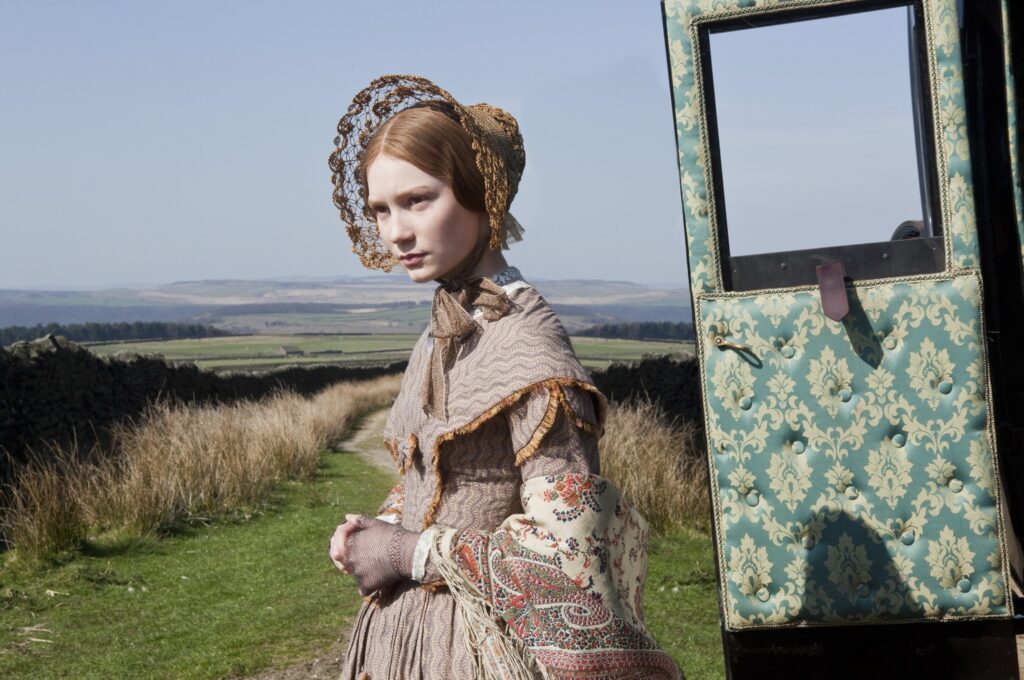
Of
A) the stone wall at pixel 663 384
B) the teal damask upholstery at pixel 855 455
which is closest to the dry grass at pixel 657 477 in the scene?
the stone wall at pixel 663 384

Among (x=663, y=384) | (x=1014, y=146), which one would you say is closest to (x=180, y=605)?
(x=1014, y=146)

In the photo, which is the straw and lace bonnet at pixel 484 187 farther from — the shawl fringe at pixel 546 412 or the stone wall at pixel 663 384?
the stone wall at pixel 663 384

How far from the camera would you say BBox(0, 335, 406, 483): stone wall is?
1141 cm

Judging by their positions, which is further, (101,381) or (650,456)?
(101,381)

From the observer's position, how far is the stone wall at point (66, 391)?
11.4 meters

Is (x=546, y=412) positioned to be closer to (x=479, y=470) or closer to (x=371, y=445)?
(x=479, y=470)

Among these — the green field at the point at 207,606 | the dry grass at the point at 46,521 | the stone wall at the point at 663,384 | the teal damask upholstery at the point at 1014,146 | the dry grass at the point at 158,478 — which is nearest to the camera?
the teal damask upholstery at the point at 1014,146

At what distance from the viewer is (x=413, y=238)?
1.89 m

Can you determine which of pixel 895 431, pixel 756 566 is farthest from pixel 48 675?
pixel 895 431

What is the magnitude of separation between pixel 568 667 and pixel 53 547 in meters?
7.92

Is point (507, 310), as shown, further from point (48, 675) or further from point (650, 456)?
point (650, 456)

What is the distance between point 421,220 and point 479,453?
0.40 meters

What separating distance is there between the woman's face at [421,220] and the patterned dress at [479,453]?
0.34 feet

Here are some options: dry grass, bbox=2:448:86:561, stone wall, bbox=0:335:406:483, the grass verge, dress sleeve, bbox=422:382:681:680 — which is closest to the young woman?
dress sleeve, bbox=422:382:681:680
